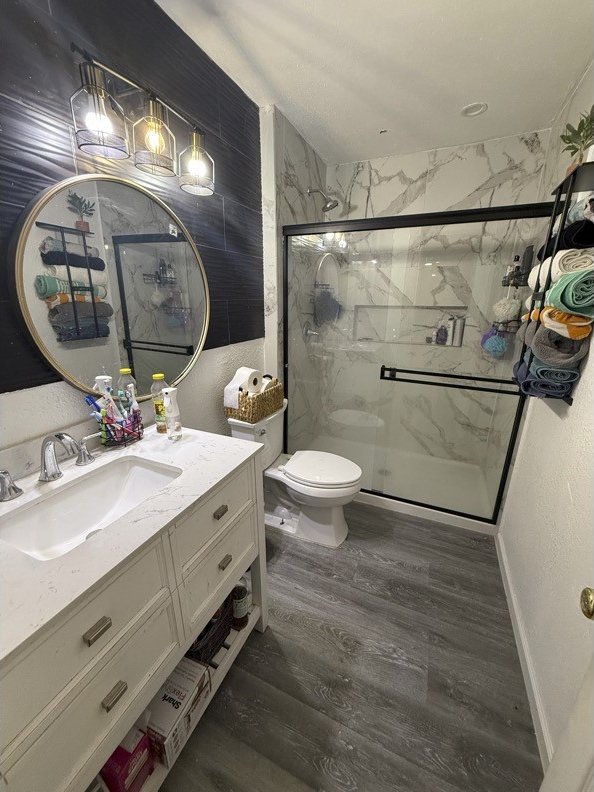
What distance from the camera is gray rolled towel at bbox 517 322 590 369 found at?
1.12 metres

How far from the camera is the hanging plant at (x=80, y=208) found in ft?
3.26

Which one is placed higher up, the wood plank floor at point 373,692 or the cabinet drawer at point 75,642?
the cabinet drawer at point 75,642

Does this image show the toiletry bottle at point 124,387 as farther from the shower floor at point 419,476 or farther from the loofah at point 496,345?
the loofah at point 496,345

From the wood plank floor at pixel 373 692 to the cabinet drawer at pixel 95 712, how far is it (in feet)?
1.75

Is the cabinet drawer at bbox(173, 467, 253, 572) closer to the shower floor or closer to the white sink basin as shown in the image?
the white sink basin

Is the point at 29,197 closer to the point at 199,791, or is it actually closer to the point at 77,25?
the point at 77,25

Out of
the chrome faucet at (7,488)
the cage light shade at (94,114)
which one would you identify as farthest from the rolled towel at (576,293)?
the chrome faucet at (7,488)

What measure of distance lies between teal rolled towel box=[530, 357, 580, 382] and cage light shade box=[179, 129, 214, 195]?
60.9 inches

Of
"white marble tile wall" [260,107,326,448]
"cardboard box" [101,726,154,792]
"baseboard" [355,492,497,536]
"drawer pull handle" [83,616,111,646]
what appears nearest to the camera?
"drawer pull handle" [83,616,111,646]

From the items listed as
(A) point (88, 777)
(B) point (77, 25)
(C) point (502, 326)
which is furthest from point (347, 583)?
(B) point (77, 25)

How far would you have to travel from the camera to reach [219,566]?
1.02m

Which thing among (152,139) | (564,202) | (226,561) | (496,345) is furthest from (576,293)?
(152,139)

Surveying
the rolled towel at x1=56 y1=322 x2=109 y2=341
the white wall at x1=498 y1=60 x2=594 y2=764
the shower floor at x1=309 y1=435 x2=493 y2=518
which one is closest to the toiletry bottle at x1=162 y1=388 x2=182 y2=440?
the rolled towel at x1=56 y1=322 x2=109 y2=341

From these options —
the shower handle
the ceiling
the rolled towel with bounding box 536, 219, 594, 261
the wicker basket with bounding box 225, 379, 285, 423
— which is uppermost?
the ceiling
